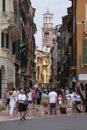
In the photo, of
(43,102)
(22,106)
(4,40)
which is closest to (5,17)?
(4,40)

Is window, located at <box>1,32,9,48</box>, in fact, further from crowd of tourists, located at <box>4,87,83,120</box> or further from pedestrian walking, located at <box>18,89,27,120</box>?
pedestrian walking, located at <box>18,89,27,120</box>

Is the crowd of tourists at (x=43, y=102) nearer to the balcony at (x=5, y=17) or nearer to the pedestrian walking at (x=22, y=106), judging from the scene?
the pedestrian walking at (x=22, y=106)

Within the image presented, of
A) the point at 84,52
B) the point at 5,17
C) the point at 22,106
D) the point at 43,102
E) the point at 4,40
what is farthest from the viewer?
the point at 84,52

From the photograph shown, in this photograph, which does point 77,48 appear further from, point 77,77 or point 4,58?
point 4,58

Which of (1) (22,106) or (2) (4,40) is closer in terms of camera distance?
(1) (22,106)

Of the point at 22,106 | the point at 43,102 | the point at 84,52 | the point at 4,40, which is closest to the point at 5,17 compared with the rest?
the point at 4,40

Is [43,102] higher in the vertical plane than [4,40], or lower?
lower

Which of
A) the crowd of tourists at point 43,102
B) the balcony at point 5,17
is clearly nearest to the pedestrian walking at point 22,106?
the crowd of tourists at point 43,102

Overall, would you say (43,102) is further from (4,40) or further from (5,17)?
(5,17)

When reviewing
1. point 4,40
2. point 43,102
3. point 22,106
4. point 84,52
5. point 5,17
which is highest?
point 5,17

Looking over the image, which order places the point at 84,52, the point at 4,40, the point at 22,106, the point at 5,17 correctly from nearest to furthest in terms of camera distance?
the point at 22,106 < the point at 5,17 < the point at 4,40 < the point at 84,52

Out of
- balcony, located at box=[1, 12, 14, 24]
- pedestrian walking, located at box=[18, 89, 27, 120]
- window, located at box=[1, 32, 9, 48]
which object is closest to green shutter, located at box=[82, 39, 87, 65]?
window, located at box=[1, 32, 9, 48]

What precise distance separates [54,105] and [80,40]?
20.0m

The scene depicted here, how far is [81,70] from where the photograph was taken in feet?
190
